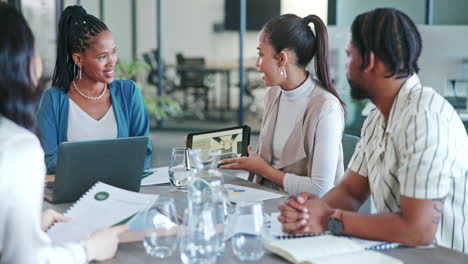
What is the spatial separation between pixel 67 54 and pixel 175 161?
84 cm

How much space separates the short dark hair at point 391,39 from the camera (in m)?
1.57

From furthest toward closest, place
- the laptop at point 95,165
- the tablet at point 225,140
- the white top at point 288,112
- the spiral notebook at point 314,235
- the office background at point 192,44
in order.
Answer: the office background at point 192,44 < the white top at point 288,112 < the tablet at point 225,140 < the laptop at point 95,165 < the spiral notebook at point 314,235

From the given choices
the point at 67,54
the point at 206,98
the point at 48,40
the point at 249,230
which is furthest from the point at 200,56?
the point at 249,230

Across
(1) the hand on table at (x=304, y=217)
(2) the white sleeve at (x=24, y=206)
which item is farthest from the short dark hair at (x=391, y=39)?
(2) the white sleeve at (x=24, y=206)

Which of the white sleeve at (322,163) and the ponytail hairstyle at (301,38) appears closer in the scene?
the white sleeve at (322,163)

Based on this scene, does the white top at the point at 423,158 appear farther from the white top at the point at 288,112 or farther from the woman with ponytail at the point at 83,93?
the woman with ponytail at the point at 83,93

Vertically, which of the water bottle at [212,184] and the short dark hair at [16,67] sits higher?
the short dark hair at [16,67]

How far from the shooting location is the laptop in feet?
5.95

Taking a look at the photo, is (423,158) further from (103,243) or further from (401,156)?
(103,243)

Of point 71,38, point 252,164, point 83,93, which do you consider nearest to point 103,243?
point 252,164

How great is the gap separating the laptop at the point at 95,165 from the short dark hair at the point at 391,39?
78cm

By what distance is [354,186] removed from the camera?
6.21ft

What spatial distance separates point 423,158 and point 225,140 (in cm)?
90

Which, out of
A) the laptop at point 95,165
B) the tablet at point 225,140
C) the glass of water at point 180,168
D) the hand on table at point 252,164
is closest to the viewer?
the laptop at point 95,165
